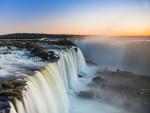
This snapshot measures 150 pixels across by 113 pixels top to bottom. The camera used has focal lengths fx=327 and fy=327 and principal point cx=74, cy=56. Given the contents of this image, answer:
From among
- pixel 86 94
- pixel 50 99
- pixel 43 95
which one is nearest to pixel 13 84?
pixel 43 95

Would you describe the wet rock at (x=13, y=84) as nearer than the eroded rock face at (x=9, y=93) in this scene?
No

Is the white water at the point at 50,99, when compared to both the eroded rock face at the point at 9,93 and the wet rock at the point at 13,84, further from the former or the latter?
the wet rock at the point at 13,84

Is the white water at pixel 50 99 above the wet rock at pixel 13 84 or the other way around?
the other way around

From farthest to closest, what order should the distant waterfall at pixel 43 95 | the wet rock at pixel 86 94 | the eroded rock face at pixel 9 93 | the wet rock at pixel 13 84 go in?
the wet rock at pixel 86 94 → the wet rock at pixel 13 84 → the distant waterfall at pixel 43 95 → the eroded rock face at pixel 9 93

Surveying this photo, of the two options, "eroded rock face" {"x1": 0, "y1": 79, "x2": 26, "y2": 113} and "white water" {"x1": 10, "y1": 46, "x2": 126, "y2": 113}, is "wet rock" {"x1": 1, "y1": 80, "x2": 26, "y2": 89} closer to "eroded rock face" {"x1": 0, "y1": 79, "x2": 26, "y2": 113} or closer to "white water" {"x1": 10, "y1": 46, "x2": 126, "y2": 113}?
"eroded rock face" {"x1": 0, "y1": 79, "x2": 26, "y2": 113}

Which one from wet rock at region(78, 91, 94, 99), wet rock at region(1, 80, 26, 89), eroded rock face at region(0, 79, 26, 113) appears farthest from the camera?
wet rock at region(78, 91, 94, 99)

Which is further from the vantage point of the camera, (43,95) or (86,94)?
(86,94)

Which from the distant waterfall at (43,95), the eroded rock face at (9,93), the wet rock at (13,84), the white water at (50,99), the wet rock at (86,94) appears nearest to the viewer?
the eroded rock face at (9,93)

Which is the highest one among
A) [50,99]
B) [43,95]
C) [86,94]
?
[43,95]

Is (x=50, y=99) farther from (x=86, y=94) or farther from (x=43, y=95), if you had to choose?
(x=86, y=94)

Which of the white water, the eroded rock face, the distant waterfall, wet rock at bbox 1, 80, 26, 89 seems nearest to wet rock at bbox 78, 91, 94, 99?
the white water

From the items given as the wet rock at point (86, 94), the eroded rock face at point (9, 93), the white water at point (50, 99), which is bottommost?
the wet rock at point (86, 94)

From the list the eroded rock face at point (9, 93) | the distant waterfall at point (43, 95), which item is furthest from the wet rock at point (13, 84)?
the distant waterfall at point (43, 95)
